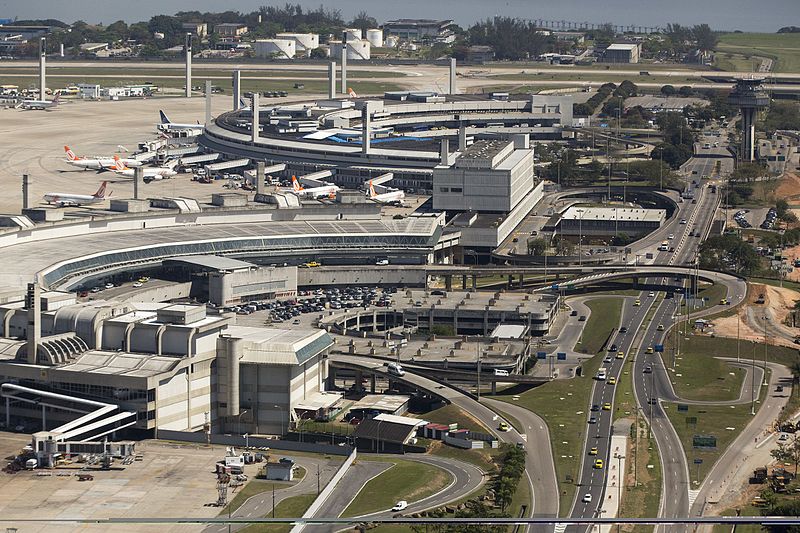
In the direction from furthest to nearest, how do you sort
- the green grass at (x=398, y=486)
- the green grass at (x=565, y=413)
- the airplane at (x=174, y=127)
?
the airplane at (x=174, y=127)
the green grass at (x=565, y=413)
the green grass at (x=398, y=486)

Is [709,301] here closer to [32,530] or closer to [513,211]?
[513,211]

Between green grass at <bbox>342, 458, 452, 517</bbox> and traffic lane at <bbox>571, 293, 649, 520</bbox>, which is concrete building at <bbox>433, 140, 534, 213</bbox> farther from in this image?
green grass at <bbox>342, 458, 452, 517</bbox>

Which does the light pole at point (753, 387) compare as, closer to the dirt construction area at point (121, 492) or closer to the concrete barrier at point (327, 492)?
the concrete barrier at point (327, 492)

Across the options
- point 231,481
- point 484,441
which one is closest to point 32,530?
point 231,481

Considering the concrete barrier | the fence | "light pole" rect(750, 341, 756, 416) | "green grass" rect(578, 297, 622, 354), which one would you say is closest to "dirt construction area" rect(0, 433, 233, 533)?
the fence

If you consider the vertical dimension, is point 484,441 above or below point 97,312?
below

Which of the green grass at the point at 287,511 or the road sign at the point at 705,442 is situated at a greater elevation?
the road sign at the point at 705,442

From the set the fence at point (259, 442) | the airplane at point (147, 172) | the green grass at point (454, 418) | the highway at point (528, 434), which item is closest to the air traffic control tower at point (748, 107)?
the airplane at point (147, 172)
